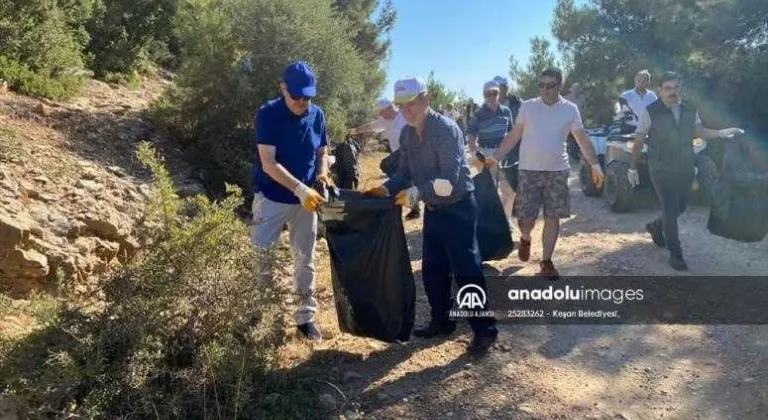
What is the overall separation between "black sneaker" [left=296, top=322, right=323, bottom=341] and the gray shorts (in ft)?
7.13

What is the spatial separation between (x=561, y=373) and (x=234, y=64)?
5.87 metres

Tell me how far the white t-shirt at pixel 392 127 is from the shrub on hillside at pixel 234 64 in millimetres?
1640

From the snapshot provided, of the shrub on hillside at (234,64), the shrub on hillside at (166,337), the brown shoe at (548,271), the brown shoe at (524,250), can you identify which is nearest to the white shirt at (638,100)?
the brown shoe at (524,250)

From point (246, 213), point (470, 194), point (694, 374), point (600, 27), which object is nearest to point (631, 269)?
point (694, 374)

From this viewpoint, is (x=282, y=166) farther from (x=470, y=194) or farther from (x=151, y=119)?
(x=151, y=119)

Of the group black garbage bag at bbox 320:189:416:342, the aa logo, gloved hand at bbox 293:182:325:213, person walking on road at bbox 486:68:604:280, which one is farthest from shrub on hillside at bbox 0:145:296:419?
person walking on road at bbox 486:68:604:280

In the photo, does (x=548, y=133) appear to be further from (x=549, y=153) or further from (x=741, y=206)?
(x=741, y=206)

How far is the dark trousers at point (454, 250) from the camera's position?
12.5 ft

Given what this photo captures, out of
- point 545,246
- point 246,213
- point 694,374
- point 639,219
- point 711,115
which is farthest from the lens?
point 711,115

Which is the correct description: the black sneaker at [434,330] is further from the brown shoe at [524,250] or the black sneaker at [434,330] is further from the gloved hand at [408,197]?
the brown shoe at [524,250]

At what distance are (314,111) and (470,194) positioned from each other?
112 cm

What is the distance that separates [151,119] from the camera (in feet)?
25.6

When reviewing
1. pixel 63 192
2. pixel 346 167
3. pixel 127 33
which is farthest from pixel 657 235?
pixel 127 33

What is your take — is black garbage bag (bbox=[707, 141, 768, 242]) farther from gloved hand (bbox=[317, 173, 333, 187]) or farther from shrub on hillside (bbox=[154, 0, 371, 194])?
shrub on hillside (bbox=[154, 0, 371, 194])
